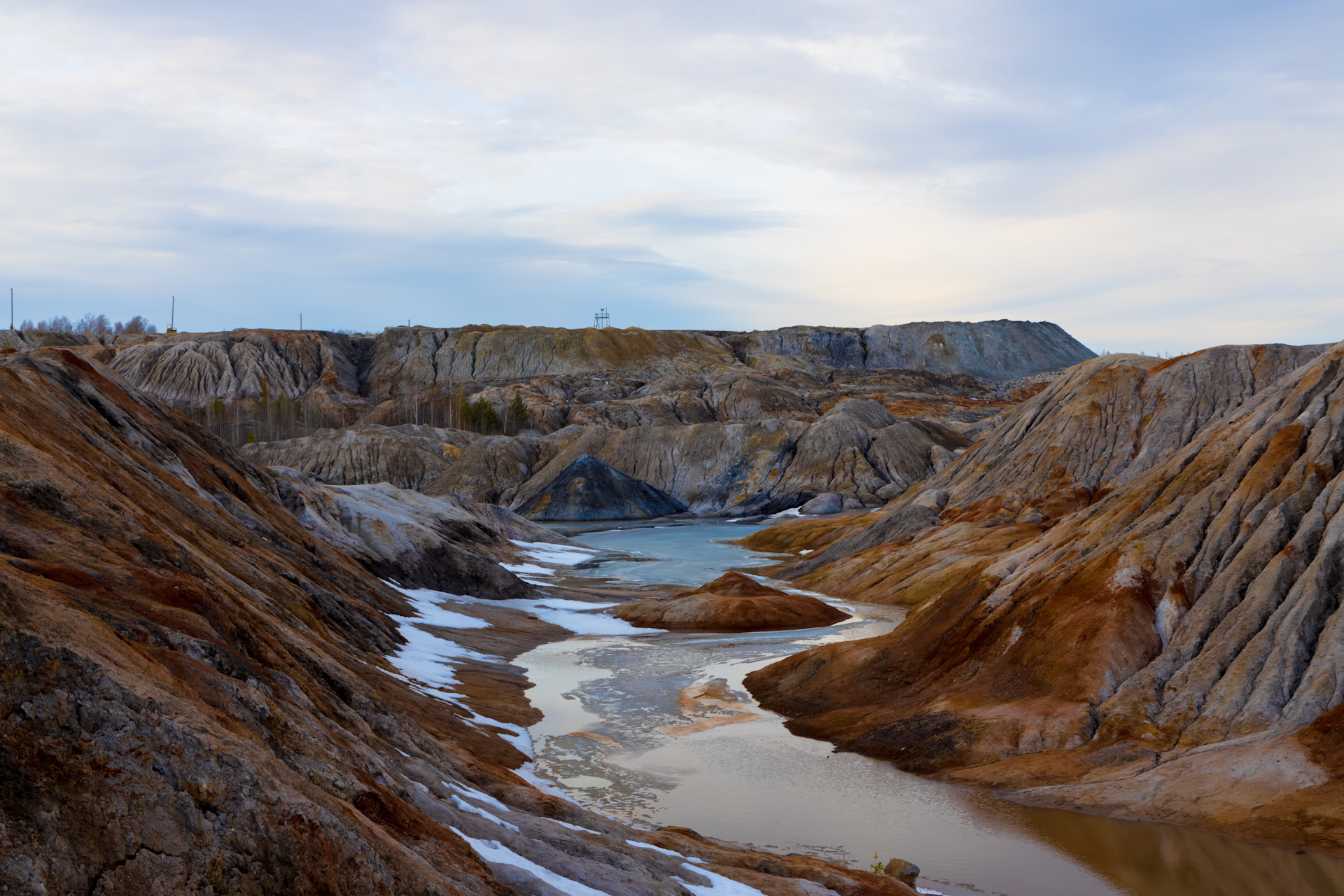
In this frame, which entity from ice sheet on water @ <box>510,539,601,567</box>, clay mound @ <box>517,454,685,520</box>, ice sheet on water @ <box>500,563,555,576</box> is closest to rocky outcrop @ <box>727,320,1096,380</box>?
clay mound @ <box>517,454,685,520</box>

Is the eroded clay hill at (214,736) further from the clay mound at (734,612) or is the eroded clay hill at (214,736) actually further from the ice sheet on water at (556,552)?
the ice sheet on water at (556,552)

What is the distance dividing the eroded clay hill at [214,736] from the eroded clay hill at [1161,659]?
23.0ft

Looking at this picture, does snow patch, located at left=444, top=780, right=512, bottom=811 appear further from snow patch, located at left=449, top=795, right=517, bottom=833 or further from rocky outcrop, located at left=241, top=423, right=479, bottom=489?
rocky outcrop, located at left=241, top=423, right=479, bottom=489

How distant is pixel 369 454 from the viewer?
111 metres

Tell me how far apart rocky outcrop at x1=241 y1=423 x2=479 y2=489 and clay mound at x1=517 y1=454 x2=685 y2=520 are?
50.3 ft

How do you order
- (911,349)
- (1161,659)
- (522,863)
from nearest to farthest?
(522,863)
(1161,659)
(911,349)

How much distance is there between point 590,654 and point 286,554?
970cm

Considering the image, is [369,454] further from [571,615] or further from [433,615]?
[433,615]

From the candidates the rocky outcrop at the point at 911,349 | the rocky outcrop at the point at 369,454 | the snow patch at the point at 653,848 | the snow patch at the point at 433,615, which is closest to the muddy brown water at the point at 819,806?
the snow patch at the point at 653,848

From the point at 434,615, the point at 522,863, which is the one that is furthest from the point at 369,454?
the point at 522,863

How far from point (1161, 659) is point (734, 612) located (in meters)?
19.2

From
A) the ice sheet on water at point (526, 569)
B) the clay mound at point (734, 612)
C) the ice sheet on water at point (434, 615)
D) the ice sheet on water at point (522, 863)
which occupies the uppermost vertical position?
the ice sheet on water at point (522, 863)

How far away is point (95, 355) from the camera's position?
150000 millimetres

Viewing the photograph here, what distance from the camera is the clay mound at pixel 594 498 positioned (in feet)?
323
